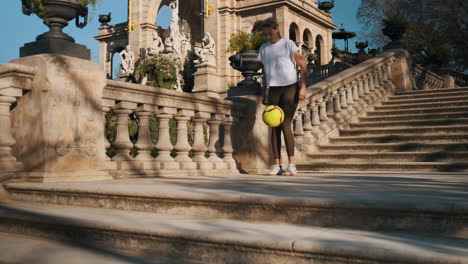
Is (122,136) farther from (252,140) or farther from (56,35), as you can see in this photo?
(252,140)

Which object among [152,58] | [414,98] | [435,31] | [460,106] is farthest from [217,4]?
[460,106]

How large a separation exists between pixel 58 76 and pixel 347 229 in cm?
341

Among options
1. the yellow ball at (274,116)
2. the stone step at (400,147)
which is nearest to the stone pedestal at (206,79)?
the stone step at (400,147)

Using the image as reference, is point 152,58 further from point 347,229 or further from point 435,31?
point 347,229

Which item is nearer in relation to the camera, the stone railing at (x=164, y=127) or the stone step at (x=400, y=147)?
the stone railing at (x=164, y=127)

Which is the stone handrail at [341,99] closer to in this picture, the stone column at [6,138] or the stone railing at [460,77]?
the stone column at [6,138]

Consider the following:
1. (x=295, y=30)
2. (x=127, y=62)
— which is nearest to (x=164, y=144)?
(x=127, y=62)

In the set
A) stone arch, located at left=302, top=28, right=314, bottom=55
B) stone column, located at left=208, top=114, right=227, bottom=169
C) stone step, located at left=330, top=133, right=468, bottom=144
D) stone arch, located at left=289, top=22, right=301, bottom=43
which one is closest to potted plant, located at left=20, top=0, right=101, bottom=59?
stone column, located at left=208, top=114, right=227, bottom=169

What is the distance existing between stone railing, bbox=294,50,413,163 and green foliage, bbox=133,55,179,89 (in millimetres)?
15670

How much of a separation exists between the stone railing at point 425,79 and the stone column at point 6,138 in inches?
532

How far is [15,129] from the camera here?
482 centimetres

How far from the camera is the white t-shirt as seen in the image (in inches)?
231

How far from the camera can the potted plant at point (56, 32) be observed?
491 centimetres

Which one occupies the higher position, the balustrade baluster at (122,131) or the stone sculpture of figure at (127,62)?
the stone sculpture of figure at (127,62)
